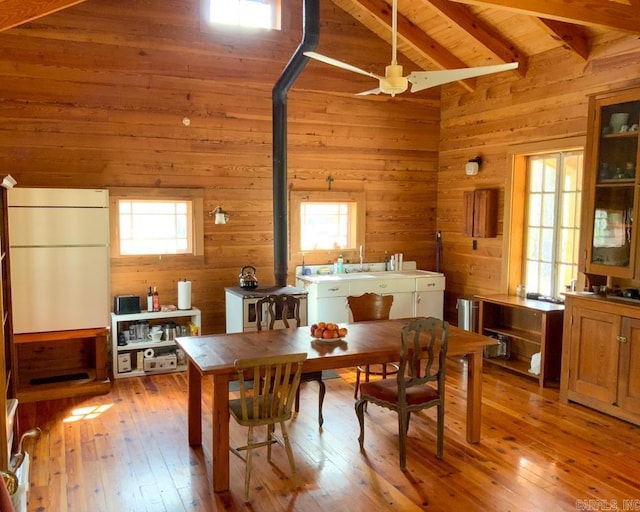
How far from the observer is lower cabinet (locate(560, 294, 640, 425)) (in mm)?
4105

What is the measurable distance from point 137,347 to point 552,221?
166 inches

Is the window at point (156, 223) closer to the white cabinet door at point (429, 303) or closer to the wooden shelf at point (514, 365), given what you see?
the white cabinet door at point (429, 303)

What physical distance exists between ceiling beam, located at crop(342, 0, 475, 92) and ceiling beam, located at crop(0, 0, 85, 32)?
10.6 ft

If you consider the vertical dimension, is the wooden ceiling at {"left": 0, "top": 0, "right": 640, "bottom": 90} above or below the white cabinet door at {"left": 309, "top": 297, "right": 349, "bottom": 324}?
above

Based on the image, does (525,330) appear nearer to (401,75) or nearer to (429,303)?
(429,303)

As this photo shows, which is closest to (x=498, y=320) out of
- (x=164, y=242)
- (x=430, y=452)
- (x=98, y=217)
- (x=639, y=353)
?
(x=639, y=353)

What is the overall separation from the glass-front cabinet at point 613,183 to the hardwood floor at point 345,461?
1246mm

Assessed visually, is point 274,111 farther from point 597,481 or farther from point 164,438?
point 597,481

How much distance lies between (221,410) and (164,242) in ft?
10.1

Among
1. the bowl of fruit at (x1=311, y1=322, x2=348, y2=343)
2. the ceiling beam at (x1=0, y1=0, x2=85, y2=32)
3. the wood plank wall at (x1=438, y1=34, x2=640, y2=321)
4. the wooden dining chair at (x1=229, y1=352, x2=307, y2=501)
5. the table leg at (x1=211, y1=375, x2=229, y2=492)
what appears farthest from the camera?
the wood plank wall at (x1=438, y1=34, x2=640, y2=321)

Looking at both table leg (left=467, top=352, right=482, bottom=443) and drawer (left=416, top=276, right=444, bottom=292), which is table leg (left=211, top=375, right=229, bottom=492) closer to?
table leg (left=467, top=352, right=482, bottom=443)

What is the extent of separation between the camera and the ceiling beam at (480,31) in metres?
5.21

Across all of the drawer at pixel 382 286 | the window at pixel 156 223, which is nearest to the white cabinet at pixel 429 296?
the drawer at pixel 382 286

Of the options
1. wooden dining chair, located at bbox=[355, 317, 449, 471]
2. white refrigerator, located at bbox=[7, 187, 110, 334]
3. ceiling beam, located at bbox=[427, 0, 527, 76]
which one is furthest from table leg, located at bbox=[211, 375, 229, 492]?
ceiling beam, located at bbox=[427, 0, 527, 76]
